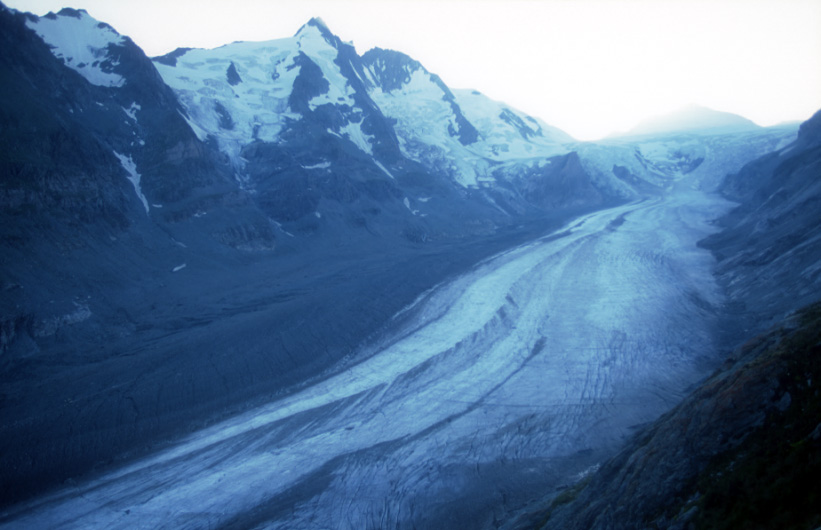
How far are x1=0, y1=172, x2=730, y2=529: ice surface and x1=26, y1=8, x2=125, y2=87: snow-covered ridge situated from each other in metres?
46.0

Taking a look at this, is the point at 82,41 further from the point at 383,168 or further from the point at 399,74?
the point at 399,74

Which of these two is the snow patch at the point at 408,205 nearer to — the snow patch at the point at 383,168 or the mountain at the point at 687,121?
the snow patch at the point at 383,168

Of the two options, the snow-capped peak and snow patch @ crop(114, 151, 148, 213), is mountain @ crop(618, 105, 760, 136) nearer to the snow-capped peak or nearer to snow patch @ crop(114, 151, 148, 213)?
the snow-capped peak

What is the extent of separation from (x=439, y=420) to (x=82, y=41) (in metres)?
59.7

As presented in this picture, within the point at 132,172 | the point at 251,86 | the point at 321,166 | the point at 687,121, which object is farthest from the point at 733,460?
the point at 687,121

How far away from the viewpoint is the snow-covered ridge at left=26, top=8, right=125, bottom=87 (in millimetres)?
51719

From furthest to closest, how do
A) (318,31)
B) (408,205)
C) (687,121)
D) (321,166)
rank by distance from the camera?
(687,121) → (318,31) → (408,205) → (321,166)

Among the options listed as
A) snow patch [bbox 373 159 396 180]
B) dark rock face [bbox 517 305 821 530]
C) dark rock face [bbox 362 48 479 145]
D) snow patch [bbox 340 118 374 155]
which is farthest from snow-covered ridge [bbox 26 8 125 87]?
dark rock face [bbox 517 305 821 530]

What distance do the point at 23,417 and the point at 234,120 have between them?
179ft

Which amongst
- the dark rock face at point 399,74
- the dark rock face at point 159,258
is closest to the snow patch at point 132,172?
the dark rock face at point 159,258

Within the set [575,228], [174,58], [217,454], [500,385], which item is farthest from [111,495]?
[174,58]

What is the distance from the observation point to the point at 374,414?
18844mm

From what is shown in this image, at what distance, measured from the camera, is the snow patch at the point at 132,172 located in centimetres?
4537

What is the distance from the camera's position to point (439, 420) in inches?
701
